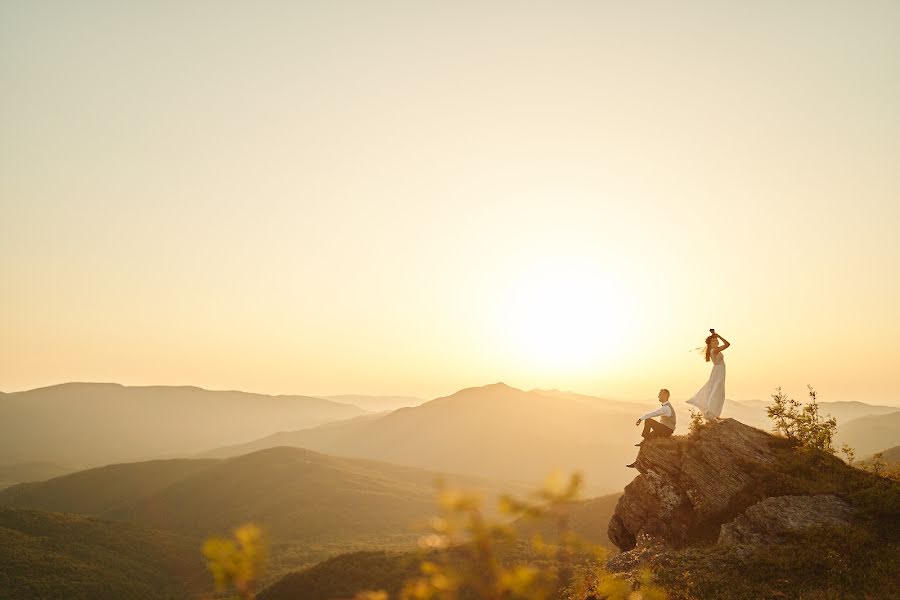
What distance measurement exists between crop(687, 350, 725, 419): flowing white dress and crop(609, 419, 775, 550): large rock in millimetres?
728

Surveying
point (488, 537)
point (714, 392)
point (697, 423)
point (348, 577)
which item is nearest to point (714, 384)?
point (714, 392)

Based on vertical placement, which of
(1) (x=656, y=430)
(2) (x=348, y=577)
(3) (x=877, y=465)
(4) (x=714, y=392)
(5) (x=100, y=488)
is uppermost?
(4) (x=714, y=392)

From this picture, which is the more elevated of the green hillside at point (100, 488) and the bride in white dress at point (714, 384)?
the bride in white dress at point (714, 384)

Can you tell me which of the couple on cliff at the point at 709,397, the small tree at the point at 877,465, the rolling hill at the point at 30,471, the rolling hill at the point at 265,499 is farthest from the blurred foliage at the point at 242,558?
the rolling hill at the point at 30,471

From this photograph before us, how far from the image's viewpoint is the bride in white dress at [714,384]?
20.1 metres

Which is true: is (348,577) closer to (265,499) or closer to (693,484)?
(693,484)

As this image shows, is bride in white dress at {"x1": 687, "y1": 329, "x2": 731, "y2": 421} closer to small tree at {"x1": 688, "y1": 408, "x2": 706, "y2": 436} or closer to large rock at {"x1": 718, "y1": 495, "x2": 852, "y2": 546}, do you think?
small tree at {"x1": 688, "y1": 408, "x2": 706, "y2": 436}

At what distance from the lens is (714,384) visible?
67.2 ft

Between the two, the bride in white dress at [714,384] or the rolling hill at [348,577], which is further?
the rolling hill at [348,577]

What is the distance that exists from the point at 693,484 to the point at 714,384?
4.57 metres

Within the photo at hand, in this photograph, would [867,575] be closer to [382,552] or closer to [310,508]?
[382,552]

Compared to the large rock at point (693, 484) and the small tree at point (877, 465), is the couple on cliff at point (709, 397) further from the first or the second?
the small tree at point (877, 465)

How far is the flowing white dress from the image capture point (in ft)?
66.5

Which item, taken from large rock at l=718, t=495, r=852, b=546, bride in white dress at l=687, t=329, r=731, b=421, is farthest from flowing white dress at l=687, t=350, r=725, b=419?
large rock at l=718, t=495, r=852, b=546
